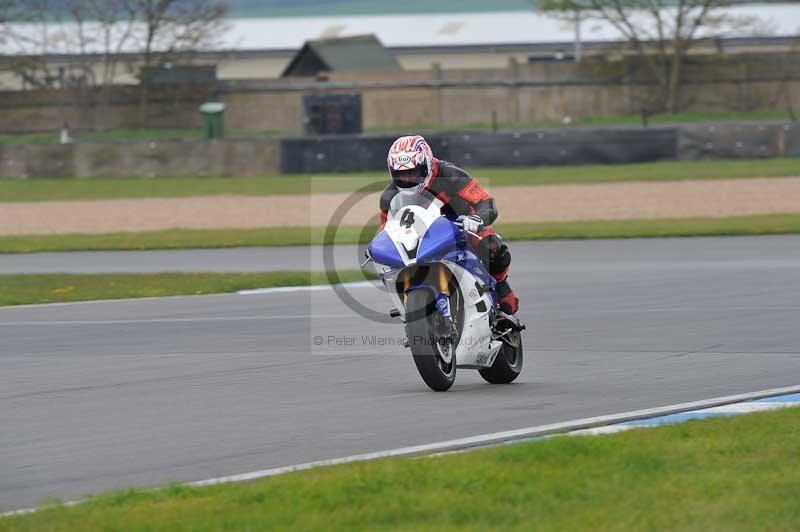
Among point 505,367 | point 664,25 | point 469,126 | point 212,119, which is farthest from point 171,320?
point 664,25

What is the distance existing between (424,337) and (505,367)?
1.12 meters

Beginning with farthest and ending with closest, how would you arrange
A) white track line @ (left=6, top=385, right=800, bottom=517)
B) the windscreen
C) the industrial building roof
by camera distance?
the industrial building roof
the windscreen
white track line @ (left=6, top=385, right=800, bottom=517)

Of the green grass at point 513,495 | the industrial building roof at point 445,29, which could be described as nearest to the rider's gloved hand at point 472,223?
the green grass at point 513,495

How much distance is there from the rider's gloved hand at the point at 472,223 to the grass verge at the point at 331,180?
22.5 meters

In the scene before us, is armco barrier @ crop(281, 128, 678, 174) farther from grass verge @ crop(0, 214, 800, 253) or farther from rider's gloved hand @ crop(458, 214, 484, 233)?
rider's gloved hand @ crop(458, 214, 484, 233)

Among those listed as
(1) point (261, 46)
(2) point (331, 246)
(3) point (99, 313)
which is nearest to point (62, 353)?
(3) point (99, 313)

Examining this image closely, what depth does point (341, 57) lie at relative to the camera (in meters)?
66.8

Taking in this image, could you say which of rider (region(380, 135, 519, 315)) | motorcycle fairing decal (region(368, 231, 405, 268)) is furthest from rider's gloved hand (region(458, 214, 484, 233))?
motorcycle fairing decal (region(368, 231, 405, 268))

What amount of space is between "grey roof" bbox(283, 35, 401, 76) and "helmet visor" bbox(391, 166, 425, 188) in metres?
56.5

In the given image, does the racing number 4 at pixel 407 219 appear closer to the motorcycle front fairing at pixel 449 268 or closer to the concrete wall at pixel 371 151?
the motorcycle front fairing at pixel 449 268

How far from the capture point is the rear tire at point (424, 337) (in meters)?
9.09

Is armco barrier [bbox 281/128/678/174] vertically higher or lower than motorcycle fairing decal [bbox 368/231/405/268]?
higher

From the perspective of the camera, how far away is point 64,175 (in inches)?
1443

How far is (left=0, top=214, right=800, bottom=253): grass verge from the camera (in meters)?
23.3
